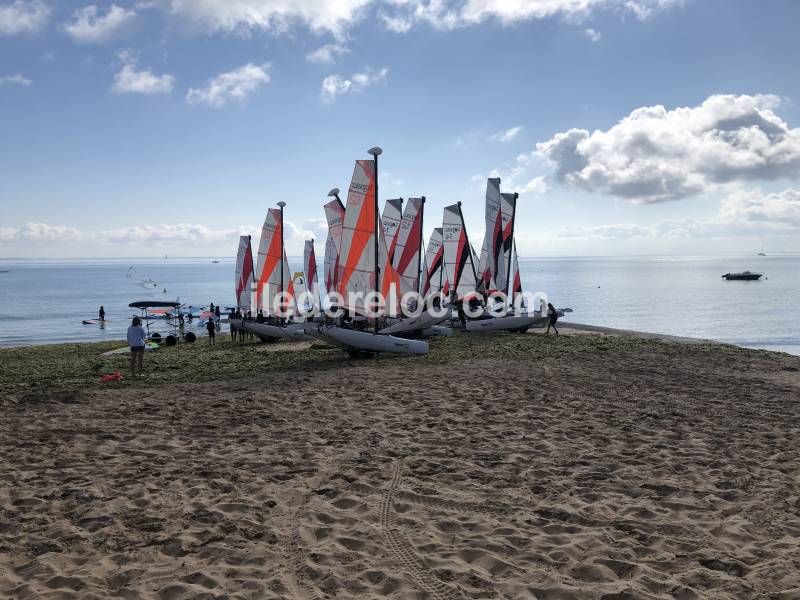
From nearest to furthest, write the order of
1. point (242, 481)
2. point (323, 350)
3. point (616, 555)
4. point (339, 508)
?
point (616, 555), point (339, 508), point (242, 481), point (323, 350)

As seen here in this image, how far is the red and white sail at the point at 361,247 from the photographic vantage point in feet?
60.2

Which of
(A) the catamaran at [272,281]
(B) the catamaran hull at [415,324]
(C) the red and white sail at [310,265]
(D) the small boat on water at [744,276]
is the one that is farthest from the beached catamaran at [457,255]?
(D) the small boat on water at [744,276]

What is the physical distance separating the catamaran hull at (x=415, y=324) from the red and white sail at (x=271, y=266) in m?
6.28

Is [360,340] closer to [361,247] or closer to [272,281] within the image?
[361,247]

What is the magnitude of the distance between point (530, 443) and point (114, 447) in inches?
250

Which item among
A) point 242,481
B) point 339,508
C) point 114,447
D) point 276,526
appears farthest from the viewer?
point 114,447

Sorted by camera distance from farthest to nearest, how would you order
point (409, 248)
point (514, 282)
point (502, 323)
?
point (514, 282) < point (409, 248) < point (502, 323)

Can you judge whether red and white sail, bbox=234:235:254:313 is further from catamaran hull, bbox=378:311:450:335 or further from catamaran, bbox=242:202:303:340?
catamaran hull, bbox=378:311:450:335

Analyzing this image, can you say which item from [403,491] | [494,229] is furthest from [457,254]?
[403,491]

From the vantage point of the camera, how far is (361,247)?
1911 cm

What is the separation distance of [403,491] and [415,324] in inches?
699

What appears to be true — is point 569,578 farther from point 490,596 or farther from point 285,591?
point 285,591

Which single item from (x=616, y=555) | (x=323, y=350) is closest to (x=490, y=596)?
(x=616, y=555)

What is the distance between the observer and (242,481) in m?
7.21
